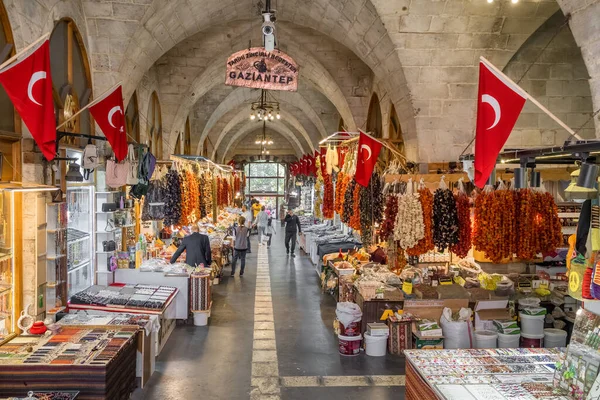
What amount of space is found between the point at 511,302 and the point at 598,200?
431cm

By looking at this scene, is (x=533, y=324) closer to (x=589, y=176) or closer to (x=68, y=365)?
(x=589, y=176)

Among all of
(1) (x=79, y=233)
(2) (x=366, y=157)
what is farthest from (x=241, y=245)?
(2) (x=366, y=157)

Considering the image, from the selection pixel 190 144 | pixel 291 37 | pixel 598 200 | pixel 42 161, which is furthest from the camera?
pixel 190 144

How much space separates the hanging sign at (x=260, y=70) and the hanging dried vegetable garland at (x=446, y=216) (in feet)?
12.6

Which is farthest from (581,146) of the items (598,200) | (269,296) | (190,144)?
(190,144)

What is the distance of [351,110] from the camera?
1240 centimetres

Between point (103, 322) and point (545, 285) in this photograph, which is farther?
point (545, 285)

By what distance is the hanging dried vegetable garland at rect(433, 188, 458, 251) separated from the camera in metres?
6.07

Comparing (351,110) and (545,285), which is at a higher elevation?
(351,110)

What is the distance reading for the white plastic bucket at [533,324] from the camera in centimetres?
688

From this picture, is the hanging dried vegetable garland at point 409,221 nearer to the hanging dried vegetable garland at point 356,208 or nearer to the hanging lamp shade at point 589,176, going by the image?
the hanging dried vegetable garland at point 356,208

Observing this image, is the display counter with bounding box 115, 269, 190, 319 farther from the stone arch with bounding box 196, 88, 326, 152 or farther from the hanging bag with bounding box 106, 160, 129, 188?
the stone arch with bounding box 196, 88, 326, 152

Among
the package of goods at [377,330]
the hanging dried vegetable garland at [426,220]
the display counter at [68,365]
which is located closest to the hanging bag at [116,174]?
the display counter at [68,365]

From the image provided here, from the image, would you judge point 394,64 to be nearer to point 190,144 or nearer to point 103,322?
point 103,322
